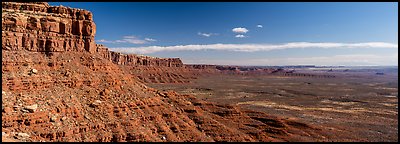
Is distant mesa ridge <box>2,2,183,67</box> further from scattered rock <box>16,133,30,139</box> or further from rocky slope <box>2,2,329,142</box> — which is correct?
scattered rock <box>16,133,30,139</box>

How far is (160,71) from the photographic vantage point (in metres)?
150

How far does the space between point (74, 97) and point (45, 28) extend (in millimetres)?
7884

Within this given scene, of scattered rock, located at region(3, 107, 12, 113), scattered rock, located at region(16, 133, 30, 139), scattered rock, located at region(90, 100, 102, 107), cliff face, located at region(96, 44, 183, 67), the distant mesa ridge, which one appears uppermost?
the distant mesa ridge

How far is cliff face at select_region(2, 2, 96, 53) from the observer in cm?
2778

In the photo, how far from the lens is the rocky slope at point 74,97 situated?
24.6 meters

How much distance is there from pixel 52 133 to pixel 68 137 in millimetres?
1258

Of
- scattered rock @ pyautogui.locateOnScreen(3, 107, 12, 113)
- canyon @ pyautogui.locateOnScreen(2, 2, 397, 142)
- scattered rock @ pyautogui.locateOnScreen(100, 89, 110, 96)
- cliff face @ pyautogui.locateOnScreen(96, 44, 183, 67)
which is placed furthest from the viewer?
cliff face @ pyautogui.locateOnScreen(96, 44, 183, 67)

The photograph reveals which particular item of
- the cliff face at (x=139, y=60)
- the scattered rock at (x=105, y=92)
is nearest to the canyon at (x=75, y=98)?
the scattered rock at (x=105, y=92)

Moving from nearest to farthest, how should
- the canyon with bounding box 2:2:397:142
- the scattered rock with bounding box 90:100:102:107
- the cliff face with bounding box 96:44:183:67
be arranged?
1. the canyon with bounding box 2:2:397:142
2. the scattered rock with bounding box 90:100:102:107
3. the cliff face with bounding box 96:44:183:67

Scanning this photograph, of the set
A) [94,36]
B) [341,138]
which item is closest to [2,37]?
[94,36]

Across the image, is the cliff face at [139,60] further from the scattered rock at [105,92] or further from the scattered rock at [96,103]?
Answer: the scattered rock at [96,103]

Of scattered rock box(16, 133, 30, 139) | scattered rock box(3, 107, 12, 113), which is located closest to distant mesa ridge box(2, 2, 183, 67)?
scattered rock box(3, 107, 12, 113)

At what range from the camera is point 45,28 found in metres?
30.3

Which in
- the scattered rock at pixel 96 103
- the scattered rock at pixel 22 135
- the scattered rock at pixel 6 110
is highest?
the scattered rock at pixel 6 110
